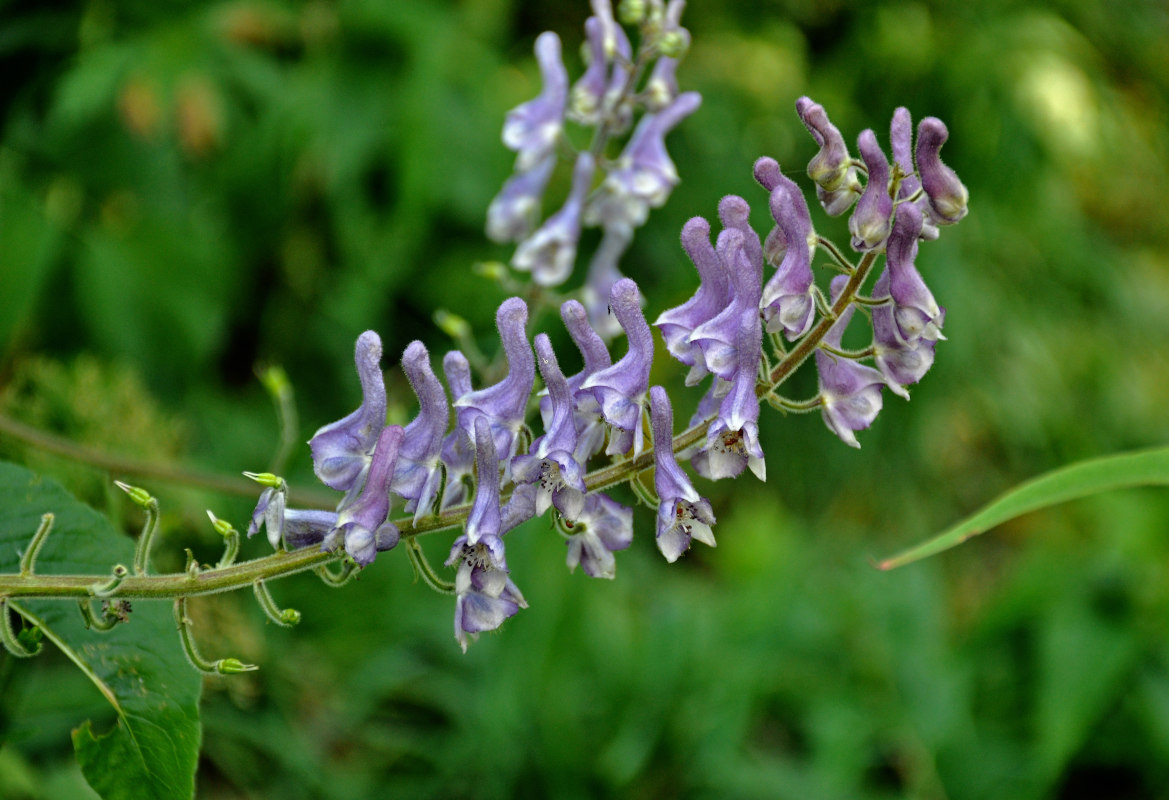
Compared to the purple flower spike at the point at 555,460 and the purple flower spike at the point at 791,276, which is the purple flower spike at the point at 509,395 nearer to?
the purple flower spike at the point at 555,460

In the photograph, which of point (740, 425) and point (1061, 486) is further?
point (1061, 486)

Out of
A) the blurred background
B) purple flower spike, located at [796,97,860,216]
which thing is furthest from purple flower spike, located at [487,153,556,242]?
purple flower spike, located at [796,97,860,216]

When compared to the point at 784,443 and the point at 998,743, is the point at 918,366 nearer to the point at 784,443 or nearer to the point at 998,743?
the point at 998,743

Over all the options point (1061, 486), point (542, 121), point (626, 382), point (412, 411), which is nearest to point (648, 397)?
point (626, 382)

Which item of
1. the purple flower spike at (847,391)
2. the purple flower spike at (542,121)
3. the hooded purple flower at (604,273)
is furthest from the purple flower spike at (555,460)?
the purple flower spike at (542,121)

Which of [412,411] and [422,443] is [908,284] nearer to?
[422,443]

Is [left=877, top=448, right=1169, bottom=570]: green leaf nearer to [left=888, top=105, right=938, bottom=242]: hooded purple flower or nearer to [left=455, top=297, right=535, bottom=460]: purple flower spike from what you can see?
[left=888, top=105, right=938, bottom=242]: hooded purple flower
